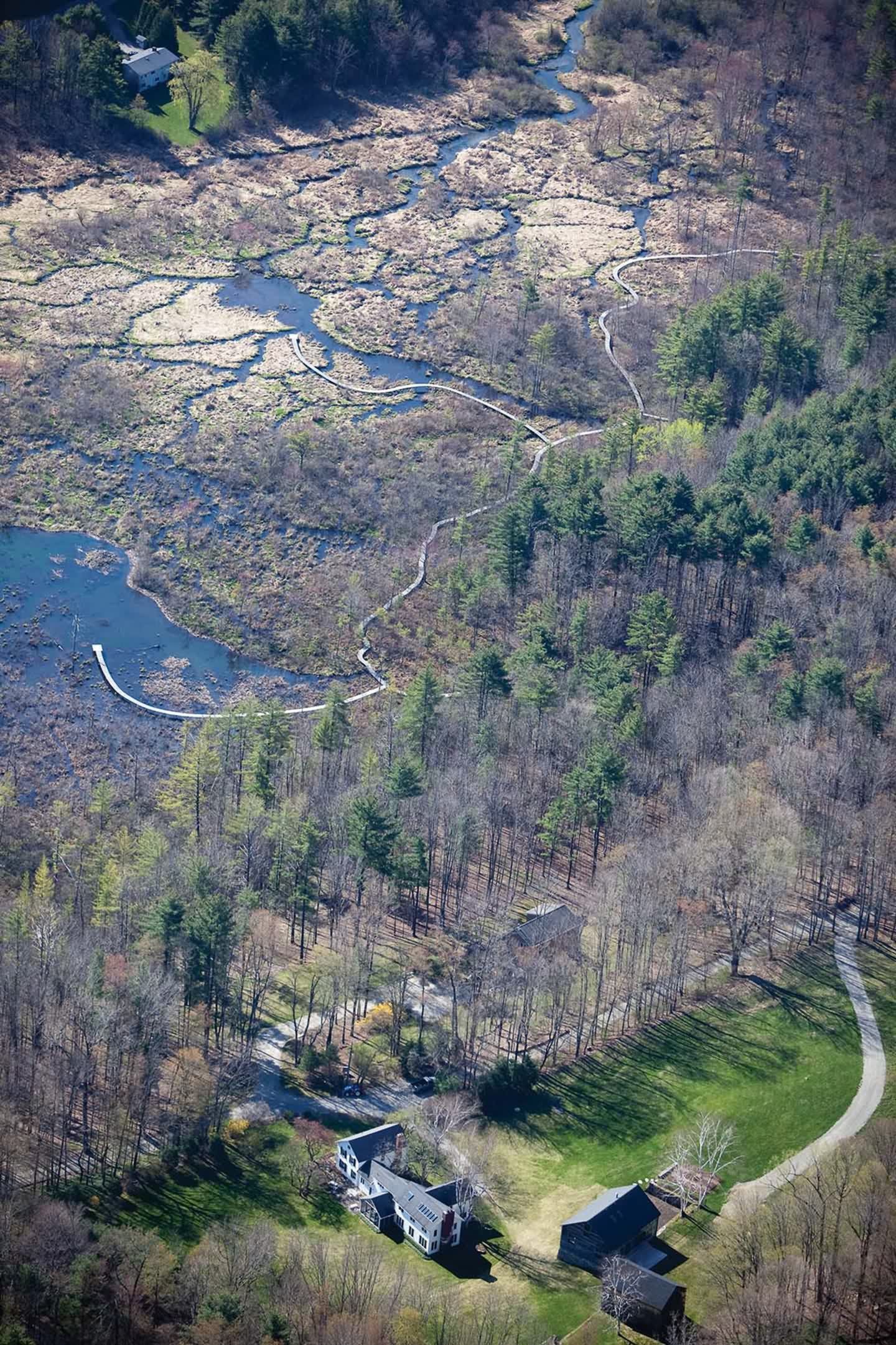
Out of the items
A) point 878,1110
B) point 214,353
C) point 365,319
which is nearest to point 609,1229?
point 878,1110

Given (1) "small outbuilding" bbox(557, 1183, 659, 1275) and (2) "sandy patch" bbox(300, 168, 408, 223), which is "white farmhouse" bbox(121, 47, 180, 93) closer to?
(2) "sandy patch" bbox(300, 168, 408, 223)

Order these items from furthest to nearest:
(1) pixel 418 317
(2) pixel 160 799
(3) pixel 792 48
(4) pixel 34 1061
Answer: (3) pixel 792 48 → (1) pixel 418 317 → (2) pixel 160 799 → (4) pixel 34 1061

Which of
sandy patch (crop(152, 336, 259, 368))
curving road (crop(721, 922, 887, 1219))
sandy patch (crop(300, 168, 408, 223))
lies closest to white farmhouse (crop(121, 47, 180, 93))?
sandy patch (crop(300, 168, 408, 223))

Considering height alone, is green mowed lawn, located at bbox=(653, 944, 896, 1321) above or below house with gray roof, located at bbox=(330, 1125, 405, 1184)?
above

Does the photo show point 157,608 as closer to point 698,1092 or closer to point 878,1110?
point 698,1092

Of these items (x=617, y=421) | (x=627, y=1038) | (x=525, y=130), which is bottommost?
(x=627, y=1038)

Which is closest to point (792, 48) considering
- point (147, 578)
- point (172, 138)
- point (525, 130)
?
point (525, 130)

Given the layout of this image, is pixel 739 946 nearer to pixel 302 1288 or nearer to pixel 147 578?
pixel 302 1288
